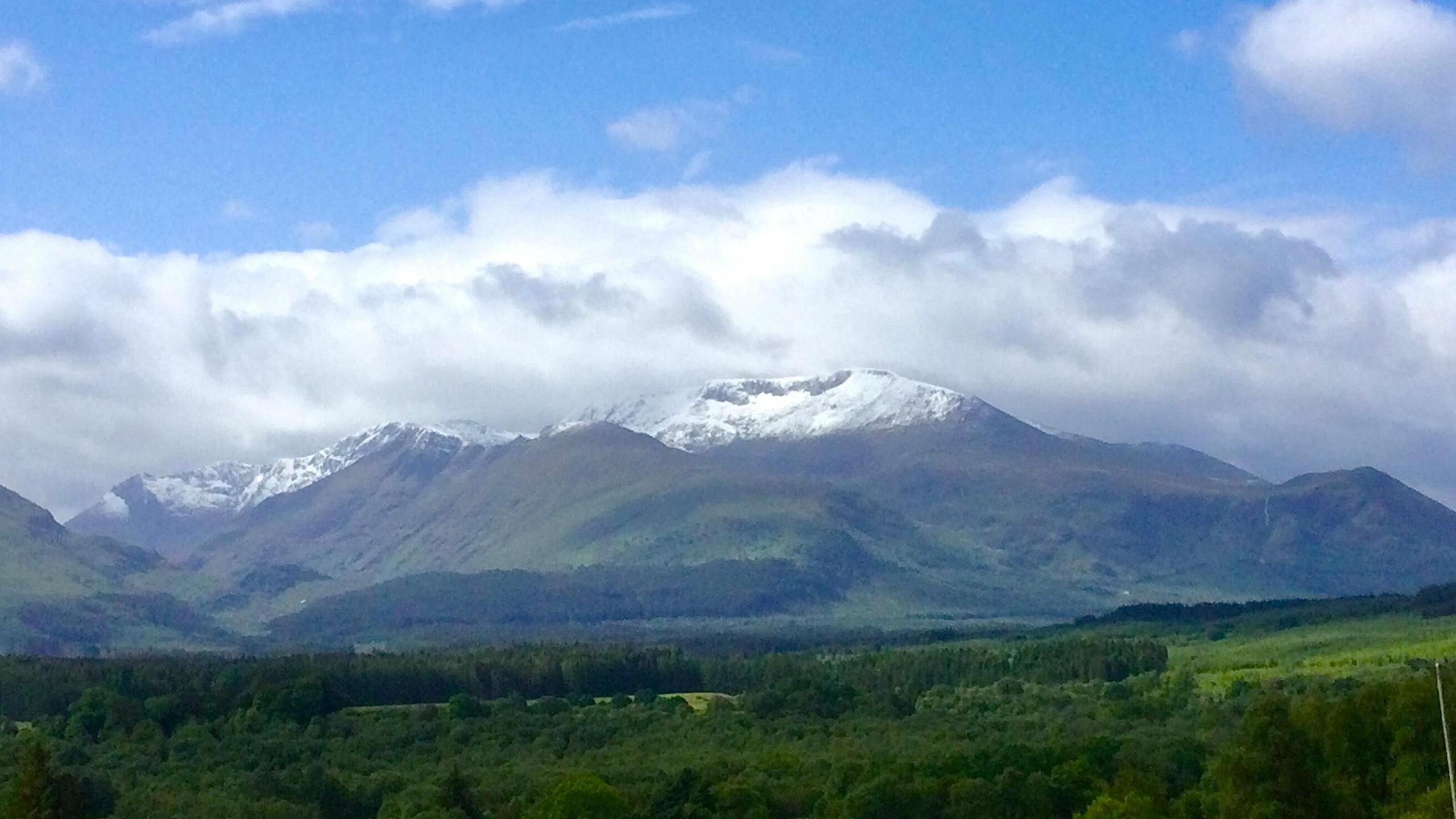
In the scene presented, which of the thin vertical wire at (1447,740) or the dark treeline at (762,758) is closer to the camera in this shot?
the thin vertical wire at (1447,740)

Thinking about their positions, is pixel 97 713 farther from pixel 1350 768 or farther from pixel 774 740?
pixel 1350 768

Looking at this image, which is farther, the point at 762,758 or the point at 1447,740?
the point at 762,758

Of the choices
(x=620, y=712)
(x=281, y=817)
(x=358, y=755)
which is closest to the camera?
(x=281, y=817)

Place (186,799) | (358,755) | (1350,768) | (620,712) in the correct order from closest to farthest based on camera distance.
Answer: (1350,768) → (186,799) → (358,755) → (620,712)

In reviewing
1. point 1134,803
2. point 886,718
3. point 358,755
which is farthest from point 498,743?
point 1134,803

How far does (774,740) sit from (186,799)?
53950mm

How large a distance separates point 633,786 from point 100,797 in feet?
101

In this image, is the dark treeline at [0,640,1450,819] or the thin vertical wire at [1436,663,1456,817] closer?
the thin vertical wire at [1436,663,1456,817]

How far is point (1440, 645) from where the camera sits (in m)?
197

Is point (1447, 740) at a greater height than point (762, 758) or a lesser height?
greater

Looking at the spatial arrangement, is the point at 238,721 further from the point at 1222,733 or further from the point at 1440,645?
the point at 1440,645

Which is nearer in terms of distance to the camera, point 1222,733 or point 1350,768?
point 1350,768

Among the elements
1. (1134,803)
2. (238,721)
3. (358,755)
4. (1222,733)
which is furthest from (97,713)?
(1134,803)

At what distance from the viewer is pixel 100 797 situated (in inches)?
4739
